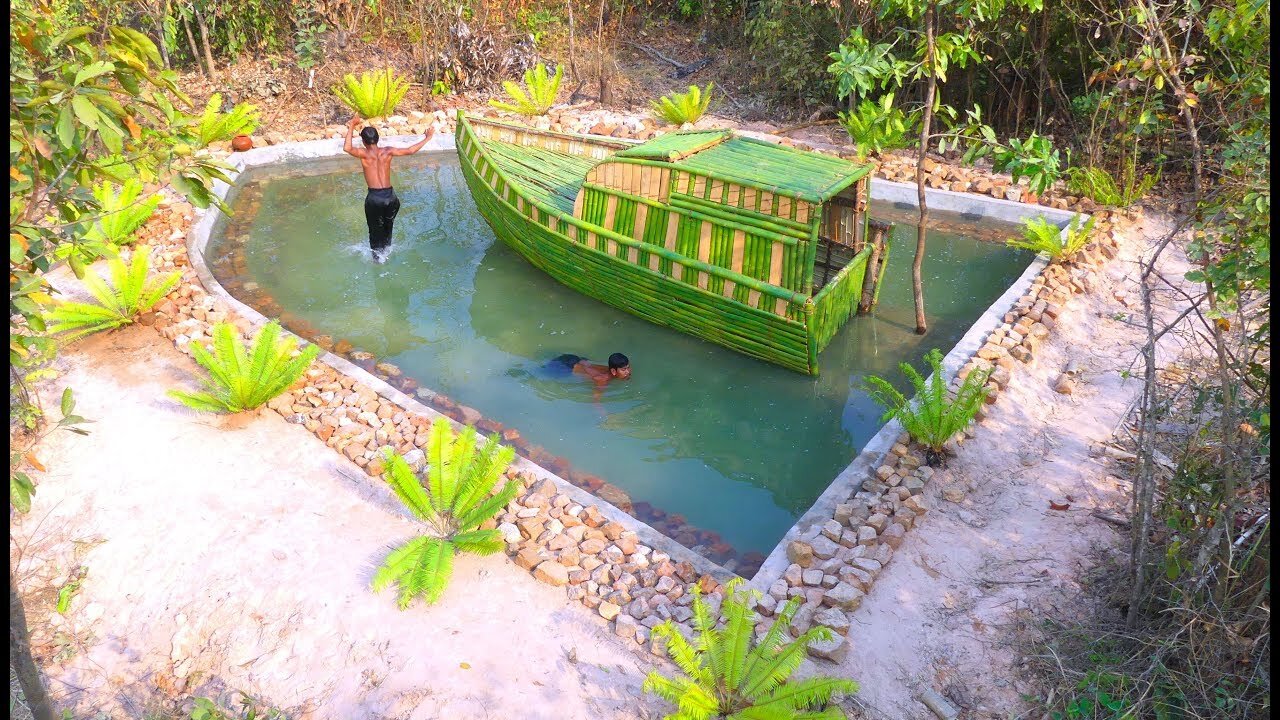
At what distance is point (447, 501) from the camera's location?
6020mm

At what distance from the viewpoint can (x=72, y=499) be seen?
618cm

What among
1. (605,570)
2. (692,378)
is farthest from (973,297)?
Result: (605,570)

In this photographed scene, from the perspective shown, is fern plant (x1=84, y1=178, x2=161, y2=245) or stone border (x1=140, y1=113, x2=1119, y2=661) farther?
fern plant (x1=84, y1=178, x2=161, y2=245)

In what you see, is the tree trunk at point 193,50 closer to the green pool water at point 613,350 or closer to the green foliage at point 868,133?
the green pool water at point 613,350

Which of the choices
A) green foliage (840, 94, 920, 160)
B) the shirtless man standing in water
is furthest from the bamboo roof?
green foliage (840, 94, 920, 160)

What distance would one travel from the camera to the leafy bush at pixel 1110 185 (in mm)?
10922

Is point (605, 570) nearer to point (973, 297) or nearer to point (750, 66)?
point (973, 297)

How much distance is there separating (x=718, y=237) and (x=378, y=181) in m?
4.43

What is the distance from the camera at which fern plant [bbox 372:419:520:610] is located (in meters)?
5.49

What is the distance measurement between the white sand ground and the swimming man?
103 inches

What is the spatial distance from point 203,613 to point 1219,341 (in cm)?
606

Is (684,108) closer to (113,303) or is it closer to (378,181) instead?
(378,181)

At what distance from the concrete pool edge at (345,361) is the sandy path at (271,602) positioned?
85 cm

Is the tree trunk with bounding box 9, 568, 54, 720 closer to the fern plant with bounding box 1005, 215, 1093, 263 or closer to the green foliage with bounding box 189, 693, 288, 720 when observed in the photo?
the green foliage with bounding box 189, 693, 288, 720
